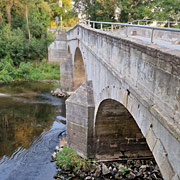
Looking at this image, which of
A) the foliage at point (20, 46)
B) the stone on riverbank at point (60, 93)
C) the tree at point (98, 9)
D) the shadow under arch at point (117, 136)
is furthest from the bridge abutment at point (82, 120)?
the foliage at point (20, 46)

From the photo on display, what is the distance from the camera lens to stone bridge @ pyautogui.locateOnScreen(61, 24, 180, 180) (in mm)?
3650

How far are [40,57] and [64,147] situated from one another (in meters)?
22.5

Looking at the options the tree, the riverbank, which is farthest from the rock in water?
the tree

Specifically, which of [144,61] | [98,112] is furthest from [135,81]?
[98,112]

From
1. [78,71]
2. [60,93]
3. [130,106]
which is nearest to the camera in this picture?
[130,106]

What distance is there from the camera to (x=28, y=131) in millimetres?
14578

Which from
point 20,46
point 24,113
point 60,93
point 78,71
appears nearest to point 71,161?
point 24,113

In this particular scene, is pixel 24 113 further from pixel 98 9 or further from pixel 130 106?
pixel 98 9

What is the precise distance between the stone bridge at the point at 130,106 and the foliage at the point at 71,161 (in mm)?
471

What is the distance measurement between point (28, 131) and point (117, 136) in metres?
6.50

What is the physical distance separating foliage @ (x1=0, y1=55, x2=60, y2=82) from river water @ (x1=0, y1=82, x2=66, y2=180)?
3.32 m

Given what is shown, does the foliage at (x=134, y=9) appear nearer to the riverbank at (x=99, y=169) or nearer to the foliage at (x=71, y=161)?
the riverbank at (x=99, y=169)

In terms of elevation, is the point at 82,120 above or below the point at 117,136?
above

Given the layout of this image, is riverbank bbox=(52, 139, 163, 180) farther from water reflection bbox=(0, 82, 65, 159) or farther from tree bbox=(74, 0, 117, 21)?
tree bbox=(74, 0, 117, 21)
